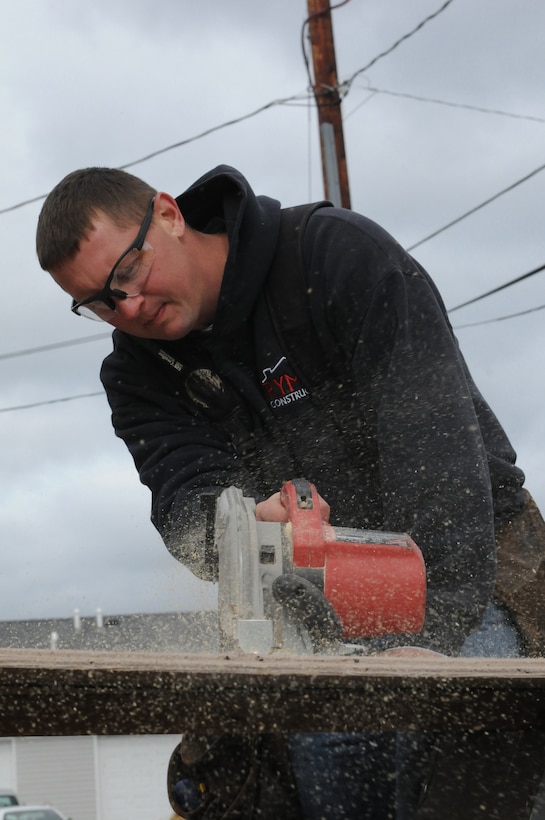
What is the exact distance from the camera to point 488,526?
215 cm

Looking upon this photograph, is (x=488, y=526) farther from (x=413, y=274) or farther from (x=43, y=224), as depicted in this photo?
(x=43, y=224)

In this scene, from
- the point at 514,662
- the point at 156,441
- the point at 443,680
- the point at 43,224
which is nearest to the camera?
the point at 443,680

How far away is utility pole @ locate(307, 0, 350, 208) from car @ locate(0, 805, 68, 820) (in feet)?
41.8

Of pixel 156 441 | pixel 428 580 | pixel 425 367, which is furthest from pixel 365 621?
pixel 156 441

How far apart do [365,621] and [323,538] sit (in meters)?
0.20

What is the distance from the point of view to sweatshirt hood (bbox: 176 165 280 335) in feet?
8.43

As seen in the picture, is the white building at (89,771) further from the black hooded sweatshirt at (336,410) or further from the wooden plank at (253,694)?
the wooden plank at (253,694)

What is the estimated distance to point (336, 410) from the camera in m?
2.59

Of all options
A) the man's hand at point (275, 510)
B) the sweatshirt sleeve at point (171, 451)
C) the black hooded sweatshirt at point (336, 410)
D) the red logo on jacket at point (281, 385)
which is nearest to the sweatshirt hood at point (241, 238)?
the black hooded sweatshirt at point (336, 410)

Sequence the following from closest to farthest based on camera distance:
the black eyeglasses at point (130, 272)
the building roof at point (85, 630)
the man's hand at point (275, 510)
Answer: the man's hand at point (275, 510) < the black eyeglasses at point (130, 272) < the building roof at point (85, 630)

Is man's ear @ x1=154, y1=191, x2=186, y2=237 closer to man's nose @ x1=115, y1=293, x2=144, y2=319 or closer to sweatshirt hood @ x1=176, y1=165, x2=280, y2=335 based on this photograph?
sweatshirt hood @ x1=176, y1=165, x2=280, y2=335

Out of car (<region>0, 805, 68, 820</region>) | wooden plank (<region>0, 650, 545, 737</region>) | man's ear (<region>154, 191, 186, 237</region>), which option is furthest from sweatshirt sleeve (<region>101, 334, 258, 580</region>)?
car (<region>0, 805, 68, 820</region>)

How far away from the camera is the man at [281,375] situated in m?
2.21

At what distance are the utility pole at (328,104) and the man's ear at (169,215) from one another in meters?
5.78
